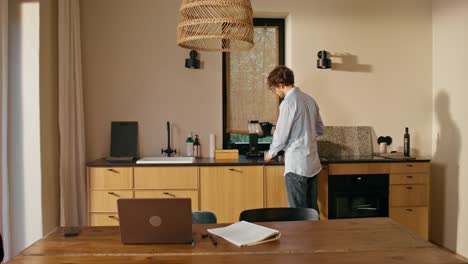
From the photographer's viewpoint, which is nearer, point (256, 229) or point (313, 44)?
point (256, 229)

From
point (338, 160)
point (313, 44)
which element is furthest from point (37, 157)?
point (313, 44)

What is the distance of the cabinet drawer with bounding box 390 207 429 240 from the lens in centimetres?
381

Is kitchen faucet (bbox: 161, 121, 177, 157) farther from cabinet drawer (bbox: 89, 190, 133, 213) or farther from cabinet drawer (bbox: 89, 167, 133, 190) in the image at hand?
cabinet drawer (bbox: 89, 190, 133, 213)

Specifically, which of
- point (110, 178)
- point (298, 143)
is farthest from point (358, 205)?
point (110, 178)

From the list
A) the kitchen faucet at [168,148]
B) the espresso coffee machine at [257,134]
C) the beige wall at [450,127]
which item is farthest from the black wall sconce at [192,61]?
the beige wall at [450,127]

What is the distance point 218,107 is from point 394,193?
1.87 metres

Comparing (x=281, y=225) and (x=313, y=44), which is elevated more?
(x=313, y=44)

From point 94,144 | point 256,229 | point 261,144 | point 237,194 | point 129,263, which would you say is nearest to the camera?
point 129,263

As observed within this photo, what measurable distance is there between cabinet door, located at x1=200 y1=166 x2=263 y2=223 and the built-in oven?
2.17 feet

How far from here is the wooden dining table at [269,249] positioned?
1629 mm

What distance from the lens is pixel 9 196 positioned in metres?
3.13

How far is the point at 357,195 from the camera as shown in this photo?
376cm

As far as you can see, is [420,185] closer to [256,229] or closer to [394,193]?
[394,193]

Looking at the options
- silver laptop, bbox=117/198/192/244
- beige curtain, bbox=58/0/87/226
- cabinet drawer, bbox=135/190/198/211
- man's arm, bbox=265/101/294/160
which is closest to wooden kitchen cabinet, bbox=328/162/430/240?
man's arm, bbox=265/101/294/160
